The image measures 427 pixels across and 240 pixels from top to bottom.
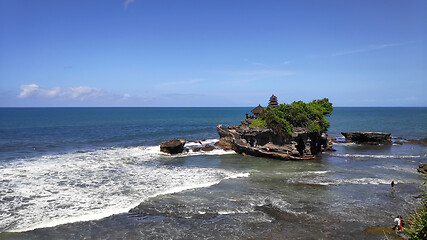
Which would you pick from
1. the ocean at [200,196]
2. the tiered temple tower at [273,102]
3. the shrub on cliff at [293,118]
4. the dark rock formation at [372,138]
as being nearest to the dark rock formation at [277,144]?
the shrub on cliff at [293,118]

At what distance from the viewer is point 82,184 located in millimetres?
27297

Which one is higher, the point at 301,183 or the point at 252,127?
the point at 252,127

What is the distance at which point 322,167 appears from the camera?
35.1 metres

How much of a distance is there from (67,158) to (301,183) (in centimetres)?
3171

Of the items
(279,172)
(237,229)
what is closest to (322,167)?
(279,172)

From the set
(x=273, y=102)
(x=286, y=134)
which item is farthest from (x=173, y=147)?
(x=273, y=102)

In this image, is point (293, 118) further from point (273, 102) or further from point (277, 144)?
point (273, 102)

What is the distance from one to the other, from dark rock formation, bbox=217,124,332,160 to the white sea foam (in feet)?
34.1

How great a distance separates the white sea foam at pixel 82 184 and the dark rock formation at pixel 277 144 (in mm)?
10392

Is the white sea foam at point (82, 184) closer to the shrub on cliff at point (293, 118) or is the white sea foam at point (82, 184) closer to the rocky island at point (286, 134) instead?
the rocky island at point (286, 134)

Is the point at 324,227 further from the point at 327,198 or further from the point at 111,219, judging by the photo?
the point at 111,219

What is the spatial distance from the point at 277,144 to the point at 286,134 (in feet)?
9.74

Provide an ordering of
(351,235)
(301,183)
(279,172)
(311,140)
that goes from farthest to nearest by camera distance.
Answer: (311,140) < (279,172) < (301,183) < (351,235)

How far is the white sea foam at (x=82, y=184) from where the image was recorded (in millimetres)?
20234
